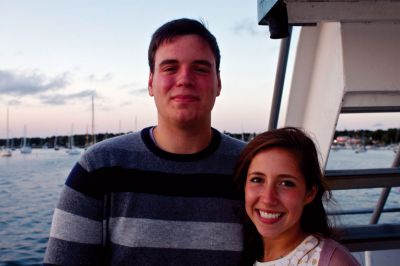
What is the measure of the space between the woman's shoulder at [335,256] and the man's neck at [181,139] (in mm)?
693

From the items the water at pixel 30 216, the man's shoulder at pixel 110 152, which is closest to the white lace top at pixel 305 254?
the man's shoulder at pixel 110 152

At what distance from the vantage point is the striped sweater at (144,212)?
1.93 meters

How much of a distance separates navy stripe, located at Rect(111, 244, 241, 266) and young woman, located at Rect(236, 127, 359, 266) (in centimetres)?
18

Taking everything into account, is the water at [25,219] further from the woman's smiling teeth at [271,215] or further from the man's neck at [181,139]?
the woman's smiling teeth at [271,215]

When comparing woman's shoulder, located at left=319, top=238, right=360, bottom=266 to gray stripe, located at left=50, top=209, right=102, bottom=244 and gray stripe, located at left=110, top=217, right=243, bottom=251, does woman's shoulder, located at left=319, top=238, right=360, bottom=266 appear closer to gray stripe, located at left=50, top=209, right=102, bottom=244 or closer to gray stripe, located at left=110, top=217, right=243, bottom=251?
gray stripe, located at left=110, top=217, right=243, bottom=251

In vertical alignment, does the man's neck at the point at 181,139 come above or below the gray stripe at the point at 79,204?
above

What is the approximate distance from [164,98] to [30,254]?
12342 mm

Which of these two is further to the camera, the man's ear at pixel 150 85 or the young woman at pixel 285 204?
the man's ear at pixel 150 85

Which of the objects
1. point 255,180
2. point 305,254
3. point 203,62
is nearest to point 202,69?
point 203,62

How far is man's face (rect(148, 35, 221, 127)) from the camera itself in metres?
1.98

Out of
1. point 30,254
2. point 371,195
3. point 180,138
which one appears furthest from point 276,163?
point 371,195

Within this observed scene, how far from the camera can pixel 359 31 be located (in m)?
2.61

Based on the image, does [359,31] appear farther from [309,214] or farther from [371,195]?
[371,195]

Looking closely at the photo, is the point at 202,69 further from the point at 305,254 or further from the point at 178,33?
the point at 305,254
